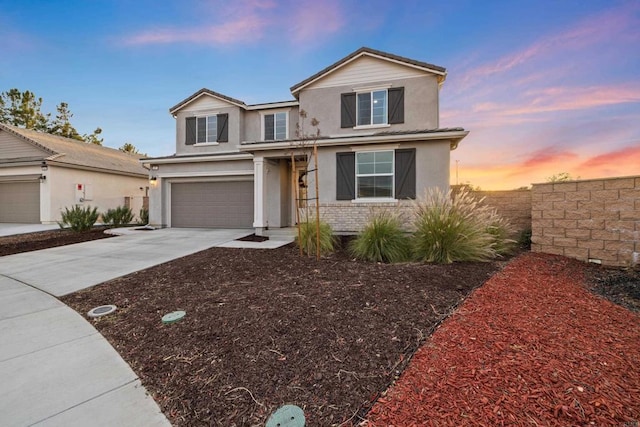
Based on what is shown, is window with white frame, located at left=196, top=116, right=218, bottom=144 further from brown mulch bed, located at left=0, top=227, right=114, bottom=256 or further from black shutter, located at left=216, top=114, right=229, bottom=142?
brown mulch bed, located at left=0, top=227, right=114, bottom=256

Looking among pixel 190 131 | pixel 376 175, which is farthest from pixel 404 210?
pixel 190 131

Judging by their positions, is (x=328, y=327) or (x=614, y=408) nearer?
(x=614, y=408)

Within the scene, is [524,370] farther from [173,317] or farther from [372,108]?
[372,108]

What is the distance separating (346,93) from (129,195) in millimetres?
16662

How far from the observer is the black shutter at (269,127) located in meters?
12.9

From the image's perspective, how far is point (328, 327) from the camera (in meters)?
2.99

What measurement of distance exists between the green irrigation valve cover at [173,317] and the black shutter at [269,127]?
34.5ft

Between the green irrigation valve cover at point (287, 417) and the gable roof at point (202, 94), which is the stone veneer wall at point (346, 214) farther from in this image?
the green irrigation valve cover at point (287, 417)

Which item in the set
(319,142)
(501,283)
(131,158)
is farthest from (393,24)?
(131,158)

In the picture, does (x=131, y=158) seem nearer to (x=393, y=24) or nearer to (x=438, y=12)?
(x=393, y=24)

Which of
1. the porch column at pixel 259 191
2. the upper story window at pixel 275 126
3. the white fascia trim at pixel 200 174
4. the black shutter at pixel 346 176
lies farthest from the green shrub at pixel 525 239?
the white fascia trim at pixel 200 174

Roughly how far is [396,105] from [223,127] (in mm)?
8074

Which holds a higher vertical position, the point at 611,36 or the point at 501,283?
the point at 611,36

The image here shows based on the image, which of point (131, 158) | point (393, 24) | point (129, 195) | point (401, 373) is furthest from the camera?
point (131, 158)
